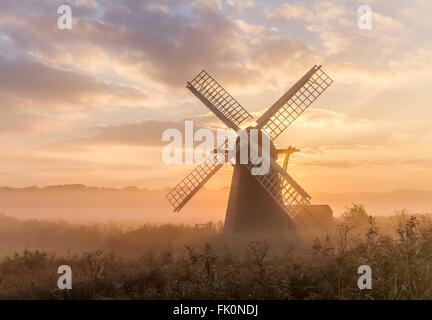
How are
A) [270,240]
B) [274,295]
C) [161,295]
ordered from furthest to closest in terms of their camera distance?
[270,240] < [161,295] < [274,295]

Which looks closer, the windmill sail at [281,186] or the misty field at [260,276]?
the misty field at [260,276]

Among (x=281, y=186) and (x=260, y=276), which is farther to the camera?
(x=281, y=186)

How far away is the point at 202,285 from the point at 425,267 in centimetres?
440

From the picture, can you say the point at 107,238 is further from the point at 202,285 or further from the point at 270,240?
the point at 202,285

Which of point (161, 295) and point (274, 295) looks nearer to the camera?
point (274, 295)

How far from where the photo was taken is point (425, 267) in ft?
28.1

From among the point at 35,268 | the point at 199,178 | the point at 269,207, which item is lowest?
the point at 35,268

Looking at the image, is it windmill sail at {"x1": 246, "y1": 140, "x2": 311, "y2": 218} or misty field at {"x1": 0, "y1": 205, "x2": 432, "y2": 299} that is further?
windmill sail at {"x1": 246, "y1": 140, "x2": 311, "y2": 218}
